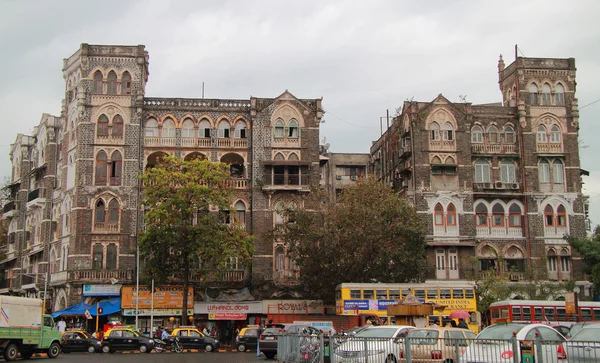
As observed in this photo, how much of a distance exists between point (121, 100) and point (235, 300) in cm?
1700

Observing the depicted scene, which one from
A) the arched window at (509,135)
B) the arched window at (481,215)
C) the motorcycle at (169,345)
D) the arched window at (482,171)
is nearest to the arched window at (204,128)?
the motorcycle at (169,345)

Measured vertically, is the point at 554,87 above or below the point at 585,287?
above

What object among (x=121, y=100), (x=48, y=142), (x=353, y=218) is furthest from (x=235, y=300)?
(x=48, y=142)

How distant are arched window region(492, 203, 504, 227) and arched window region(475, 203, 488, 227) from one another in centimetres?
61

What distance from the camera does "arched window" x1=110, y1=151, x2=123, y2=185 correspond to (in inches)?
2085

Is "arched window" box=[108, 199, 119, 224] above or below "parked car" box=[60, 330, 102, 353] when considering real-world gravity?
above

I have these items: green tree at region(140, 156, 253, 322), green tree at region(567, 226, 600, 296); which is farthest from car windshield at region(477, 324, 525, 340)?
green tree at region(567, 226, 600, 296)

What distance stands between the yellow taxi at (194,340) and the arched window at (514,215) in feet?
83.0

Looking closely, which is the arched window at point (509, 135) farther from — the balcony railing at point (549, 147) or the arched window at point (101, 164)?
the arched window at point (101, 164)

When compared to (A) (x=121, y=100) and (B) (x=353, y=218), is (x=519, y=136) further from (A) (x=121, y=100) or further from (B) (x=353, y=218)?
(A) (x=121, y=100)

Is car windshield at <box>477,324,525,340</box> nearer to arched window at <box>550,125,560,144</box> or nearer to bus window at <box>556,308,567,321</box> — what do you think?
bus window at <box>556,308,567,321</box>

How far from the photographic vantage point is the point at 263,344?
33.2m

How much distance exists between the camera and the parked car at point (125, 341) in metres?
39.8

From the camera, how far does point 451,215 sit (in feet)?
178
